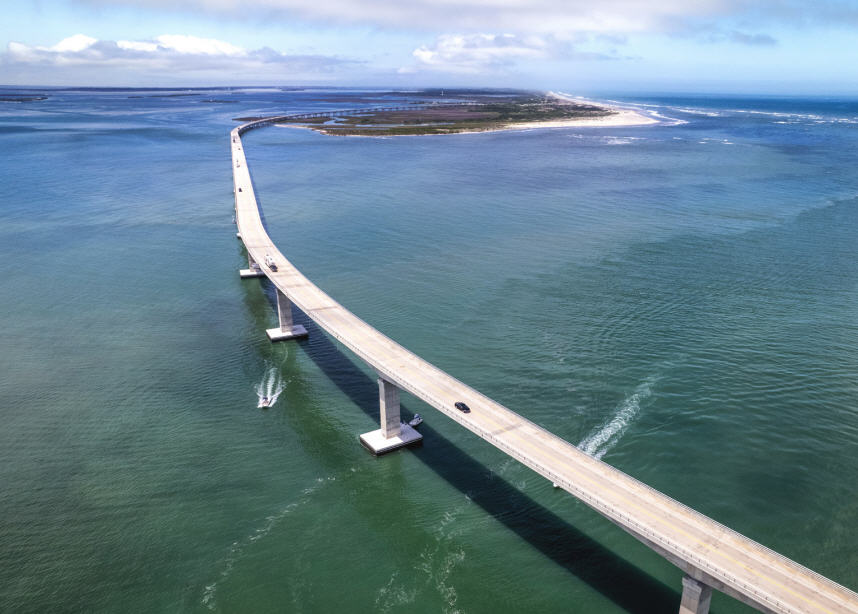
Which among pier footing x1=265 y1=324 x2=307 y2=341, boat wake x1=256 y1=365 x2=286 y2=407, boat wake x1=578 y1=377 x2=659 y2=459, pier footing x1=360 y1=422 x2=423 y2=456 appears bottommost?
boat wake x1=256 y1=365 x2=286 y2=407

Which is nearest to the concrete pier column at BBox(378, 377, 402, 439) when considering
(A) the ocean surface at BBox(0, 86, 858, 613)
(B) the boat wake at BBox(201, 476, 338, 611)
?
(A) the ocean surface at BBox(0, 86, 858, 613)

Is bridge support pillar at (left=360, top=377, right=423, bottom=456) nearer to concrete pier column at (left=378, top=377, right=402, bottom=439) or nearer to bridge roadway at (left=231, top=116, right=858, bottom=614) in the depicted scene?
concrete pier column at (left=378, top=377, right=402, bottom=439)

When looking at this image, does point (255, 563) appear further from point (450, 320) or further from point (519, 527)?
point (450, 320)

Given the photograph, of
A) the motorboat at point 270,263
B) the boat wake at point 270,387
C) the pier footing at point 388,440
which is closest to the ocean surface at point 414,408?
the boat wake at point 270,387

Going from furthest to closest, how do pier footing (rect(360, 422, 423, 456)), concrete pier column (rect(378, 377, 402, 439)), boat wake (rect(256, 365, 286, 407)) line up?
boat wake (rect(256, 365, 286, 407)), pier footing (rect(360, 422, 423, 456)), concrete pier column (rect(378, 377, 402, 439))

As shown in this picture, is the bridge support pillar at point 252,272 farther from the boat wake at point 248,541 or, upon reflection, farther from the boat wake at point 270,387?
the boat wake at point 248,541

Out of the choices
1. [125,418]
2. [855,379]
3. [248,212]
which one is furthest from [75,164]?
[855,379]

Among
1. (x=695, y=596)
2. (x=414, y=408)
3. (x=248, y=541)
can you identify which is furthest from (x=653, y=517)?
(x=414, y=408)
